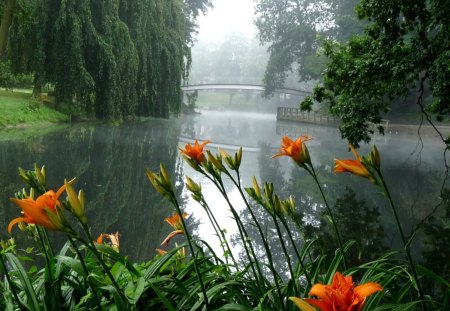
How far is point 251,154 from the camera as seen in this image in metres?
9.65

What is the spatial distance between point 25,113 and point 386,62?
8607mm

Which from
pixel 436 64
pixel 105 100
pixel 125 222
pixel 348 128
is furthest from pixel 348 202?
pixel 105 100

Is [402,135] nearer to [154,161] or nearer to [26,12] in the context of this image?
[154,161]

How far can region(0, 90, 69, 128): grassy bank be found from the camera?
10.3m

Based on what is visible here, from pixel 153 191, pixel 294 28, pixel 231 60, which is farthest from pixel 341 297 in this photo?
pixel 231 60

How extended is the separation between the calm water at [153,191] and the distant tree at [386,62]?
3.43 ft

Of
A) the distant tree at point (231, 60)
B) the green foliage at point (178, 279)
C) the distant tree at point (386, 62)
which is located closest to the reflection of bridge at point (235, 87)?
the distant tree at point (231, 60)

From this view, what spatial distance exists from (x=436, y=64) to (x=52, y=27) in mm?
7821

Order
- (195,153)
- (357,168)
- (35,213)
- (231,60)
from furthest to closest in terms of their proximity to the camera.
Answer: (231,60), (195,153), (357,168), (35,213)

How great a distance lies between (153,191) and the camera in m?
5.01

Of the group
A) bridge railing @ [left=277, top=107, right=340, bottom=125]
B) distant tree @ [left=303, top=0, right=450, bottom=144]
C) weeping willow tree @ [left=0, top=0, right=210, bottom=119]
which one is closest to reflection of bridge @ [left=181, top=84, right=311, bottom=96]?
bridge railing @ [left=277, top=107, right=340, bottom=125]

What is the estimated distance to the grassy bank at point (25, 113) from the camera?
10305mm

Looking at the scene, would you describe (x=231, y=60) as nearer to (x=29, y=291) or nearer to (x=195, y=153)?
(x=195, y=153)

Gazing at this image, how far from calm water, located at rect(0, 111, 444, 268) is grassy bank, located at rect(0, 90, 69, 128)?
0.74 meters
